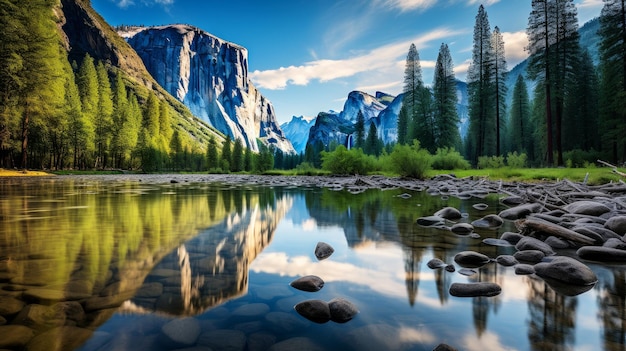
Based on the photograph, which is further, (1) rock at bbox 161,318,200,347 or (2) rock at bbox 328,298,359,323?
(2) rock at bbox 328,298,359,323

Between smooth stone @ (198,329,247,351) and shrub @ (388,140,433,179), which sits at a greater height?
shrub @ (388,140,433,179)

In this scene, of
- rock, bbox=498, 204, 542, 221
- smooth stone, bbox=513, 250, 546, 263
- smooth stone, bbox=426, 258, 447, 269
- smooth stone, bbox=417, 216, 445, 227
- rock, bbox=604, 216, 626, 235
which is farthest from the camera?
rock, bbox=498, 204, 542, 221

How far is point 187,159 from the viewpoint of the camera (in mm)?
88062

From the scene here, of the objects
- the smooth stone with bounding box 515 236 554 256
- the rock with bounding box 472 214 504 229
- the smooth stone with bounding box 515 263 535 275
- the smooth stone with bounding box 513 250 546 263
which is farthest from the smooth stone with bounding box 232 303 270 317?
the rock with bounding box 472 214 504 229

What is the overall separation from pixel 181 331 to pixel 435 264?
127 inches

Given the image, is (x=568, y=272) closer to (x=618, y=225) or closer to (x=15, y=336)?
(x=618, y=225)

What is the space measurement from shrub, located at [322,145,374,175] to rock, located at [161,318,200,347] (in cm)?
3610

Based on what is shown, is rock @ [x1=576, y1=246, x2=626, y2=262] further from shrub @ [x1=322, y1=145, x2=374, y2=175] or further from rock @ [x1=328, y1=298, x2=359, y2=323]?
shrub @ [x1=322, y1=145, x2=374, y2=175]

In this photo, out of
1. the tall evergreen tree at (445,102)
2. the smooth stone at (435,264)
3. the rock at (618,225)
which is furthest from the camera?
the tall evergreen tree at (445,102)

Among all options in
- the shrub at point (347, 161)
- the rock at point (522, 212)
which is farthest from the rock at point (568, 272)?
the shrub at point (347, 161)

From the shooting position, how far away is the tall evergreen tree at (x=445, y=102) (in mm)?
40562

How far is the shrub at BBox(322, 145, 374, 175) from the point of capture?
3928cm

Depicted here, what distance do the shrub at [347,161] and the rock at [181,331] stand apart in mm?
36097

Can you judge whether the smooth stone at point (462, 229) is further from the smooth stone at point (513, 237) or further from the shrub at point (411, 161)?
the shrub at point (411, 161)
